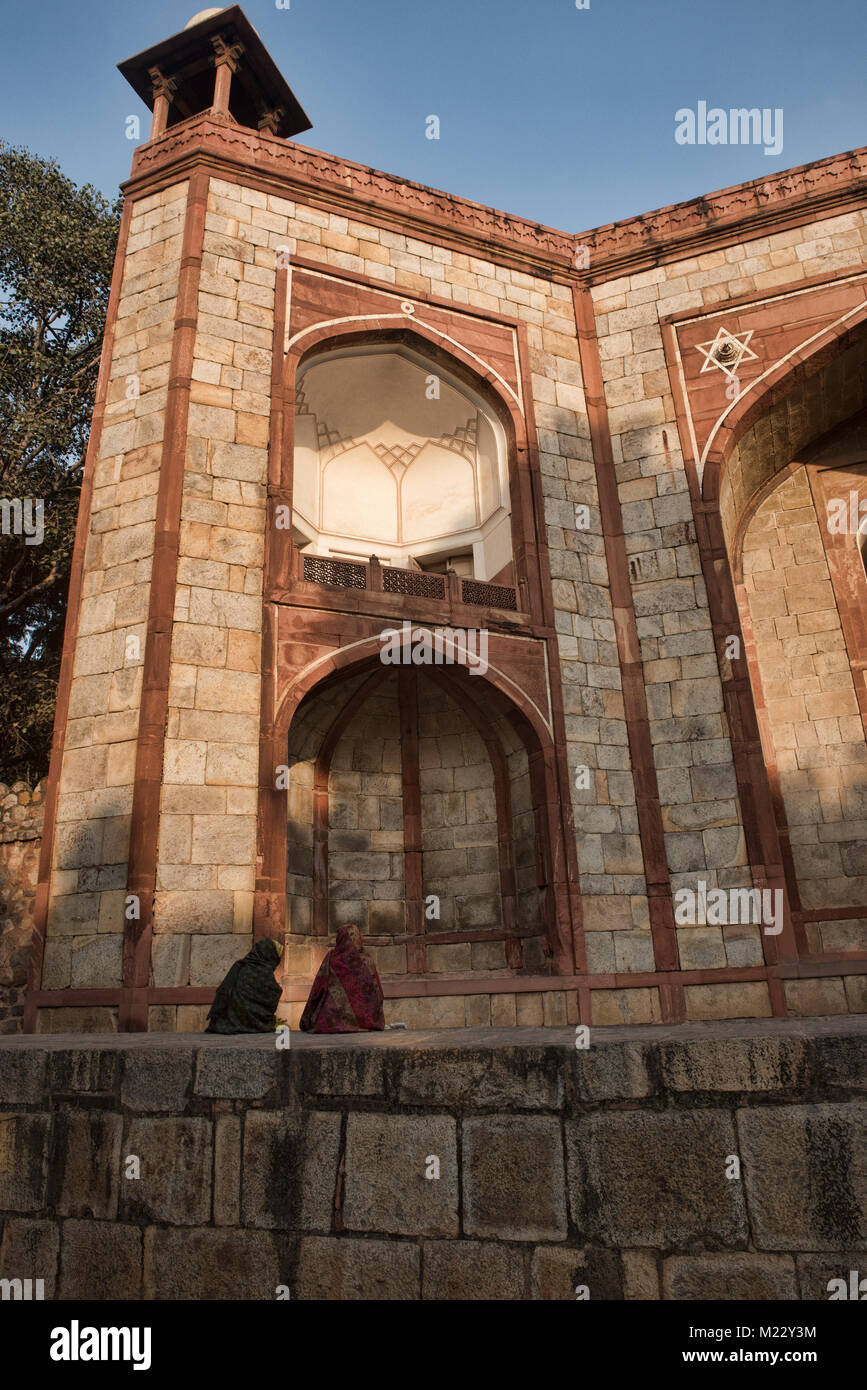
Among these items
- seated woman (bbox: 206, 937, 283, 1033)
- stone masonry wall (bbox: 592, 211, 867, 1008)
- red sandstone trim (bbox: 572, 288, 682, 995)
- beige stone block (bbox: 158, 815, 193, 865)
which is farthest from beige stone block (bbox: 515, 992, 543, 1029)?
beige stone block (bbox: 158, 815, 193, 865)

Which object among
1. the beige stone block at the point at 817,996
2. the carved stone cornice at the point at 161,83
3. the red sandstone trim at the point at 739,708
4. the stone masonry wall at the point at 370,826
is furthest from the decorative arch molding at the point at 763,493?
the carved stone cornice at the point at 161,83

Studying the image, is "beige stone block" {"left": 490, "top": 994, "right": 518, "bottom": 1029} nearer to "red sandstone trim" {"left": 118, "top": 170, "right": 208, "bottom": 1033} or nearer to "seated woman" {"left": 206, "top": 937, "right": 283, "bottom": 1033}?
"seated woman" {"left": 206, "top": 937, "right": 283, "bottom": 1033}

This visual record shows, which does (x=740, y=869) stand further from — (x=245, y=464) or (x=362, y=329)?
(x=362, y=329)

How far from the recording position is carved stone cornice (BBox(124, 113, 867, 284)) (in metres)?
11.4

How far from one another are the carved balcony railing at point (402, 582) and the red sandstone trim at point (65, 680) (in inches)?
92.0

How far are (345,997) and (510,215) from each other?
11.2 meters

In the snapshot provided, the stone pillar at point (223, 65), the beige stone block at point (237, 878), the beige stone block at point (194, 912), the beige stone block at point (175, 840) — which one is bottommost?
the beige stone block at point (194, 912)

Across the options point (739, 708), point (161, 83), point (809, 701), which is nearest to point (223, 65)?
point (161, 83)

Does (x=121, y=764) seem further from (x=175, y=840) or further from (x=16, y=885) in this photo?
(x=16, y=885)

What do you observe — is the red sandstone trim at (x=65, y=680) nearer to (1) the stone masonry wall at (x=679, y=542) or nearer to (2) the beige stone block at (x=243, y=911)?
(2) the beige stone block at (x=243, y=911)

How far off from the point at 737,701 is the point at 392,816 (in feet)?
14.6

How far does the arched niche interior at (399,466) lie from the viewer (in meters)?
12.1

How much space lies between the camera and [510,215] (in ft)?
41.9
